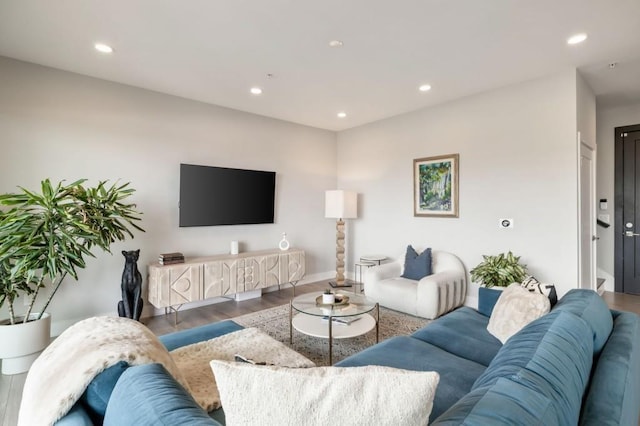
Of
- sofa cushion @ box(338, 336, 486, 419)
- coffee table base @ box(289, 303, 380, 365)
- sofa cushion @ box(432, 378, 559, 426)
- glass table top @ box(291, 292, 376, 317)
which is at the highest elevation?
sofa cushion @ box(432, 378, 559, 426)

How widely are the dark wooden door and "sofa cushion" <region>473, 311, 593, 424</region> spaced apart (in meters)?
4.84

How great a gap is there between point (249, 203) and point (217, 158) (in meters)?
0.80

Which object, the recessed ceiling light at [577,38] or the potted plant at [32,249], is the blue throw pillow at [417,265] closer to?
the recessed ceiling light at [577,38]

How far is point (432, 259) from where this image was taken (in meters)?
4.37

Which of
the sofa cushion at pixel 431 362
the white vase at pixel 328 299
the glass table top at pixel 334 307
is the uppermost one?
the white vase at pixel 328 299

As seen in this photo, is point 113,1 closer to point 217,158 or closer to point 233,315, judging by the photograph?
point 217,158

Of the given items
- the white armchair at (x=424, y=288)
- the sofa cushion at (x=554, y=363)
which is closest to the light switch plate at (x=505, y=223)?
the white armchair at (x=424, y=288)

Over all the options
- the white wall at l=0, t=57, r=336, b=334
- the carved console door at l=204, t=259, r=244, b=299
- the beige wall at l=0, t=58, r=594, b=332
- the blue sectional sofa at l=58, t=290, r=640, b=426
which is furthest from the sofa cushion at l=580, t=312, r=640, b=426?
the white wall at l=0, t=57, r=336, b=334

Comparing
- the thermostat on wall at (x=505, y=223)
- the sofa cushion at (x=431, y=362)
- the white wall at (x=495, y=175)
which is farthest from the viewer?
the thermostat on wall at (x=505, y=223)

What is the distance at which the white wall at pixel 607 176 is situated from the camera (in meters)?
4.89

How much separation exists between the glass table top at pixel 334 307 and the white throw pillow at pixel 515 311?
3.30 feet

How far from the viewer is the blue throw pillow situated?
4.24 m

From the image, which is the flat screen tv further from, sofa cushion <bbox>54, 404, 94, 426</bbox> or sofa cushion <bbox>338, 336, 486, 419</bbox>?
sofa cushion <bbox>54, 404, 94, 426</bbox>

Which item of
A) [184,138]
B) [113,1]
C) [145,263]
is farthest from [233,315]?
[113,1]
